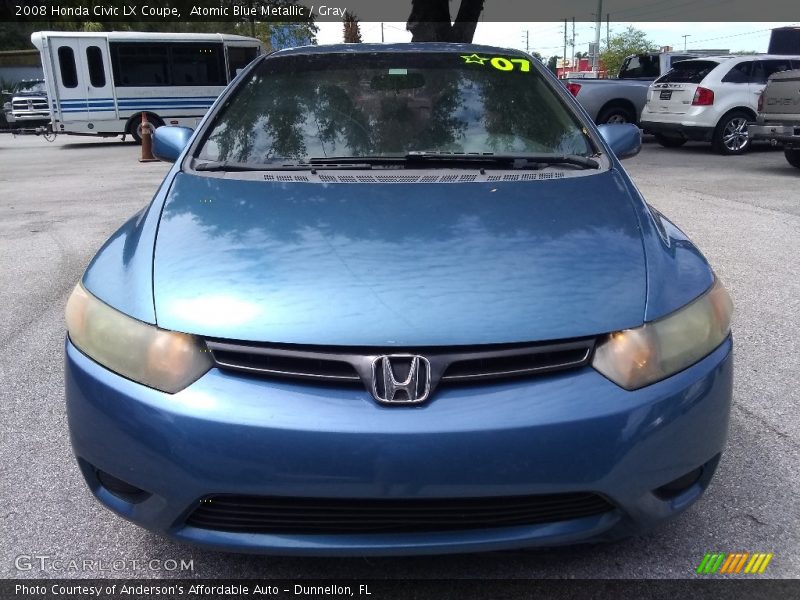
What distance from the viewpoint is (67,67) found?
58.9ft

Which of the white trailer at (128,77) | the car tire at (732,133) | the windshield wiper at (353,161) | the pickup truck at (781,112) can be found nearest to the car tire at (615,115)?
the car tire at (732,133)

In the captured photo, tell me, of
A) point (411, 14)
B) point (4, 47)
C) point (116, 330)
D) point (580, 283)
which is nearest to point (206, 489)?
point (116, 330)

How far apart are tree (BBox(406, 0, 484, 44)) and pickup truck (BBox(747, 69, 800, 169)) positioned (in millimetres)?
7760

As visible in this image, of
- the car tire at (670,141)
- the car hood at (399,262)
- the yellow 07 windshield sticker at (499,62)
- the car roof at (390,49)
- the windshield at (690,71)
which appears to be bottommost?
the car tire at (670,141)

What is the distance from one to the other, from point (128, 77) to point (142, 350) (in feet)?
61.4

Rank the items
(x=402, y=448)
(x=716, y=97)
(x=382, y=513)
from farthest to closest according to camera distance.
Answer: (x=716, y=97), (x=382, y=513), (x=402, y=448)

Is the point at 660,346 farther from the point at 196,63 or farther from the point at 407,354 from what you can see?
the point at 196,63

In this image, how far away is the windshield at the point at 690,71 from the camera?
12.8 m

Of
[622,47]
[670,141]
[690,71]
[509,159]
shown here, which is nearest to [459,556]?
[509,159]

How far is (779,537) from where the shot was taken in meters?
2.25

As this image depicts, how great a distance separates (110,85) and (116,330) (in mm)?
18539

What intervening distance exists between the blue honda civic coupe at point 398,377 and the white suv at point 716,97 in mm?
11668

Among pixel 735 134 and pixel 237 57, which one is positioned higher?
pixel 237 57

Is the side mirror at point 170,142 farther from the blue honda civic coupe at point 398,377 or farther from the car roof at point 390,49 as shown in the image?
the blue honda civic coupe at point 398,377
